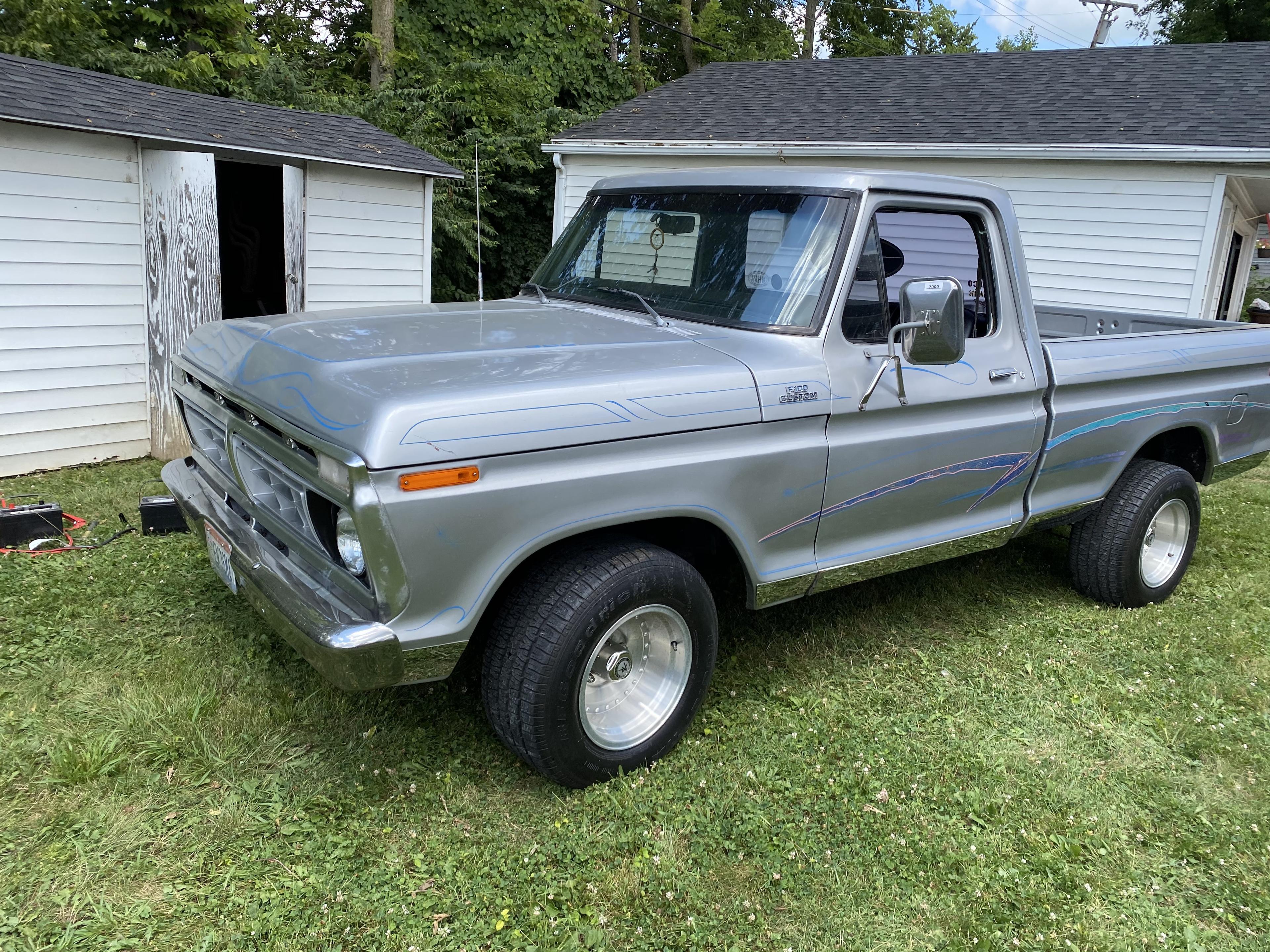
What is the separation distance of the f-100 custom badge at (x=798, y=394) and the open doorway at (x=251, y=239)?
847cm

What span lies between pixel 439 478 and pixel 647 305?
1.49 m

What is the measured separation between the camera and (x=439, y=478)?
8.04ft

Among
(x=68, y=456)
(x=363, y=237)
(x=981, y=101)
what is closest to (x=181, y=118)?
(x=363, y=237)

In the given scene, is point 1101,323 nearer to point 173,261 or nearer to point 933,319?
point 933,319

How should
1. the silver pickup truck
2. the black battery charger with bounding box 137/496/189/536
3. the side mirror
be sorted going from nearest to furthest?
1. the silver pickup truck
2. the side mirror
3. the black battery charger with bounding box 137/496/189/536

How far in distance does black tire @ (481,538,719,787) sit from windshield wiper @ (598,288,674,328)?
3.13 ft

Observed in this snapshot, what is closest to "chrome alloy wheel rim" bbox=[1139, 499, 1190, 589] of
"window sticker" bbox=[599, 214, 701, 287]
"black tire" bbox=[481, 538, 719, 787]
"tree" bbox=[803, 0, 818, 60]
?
"window sticker" bbox=[599, 214, 701, 287]

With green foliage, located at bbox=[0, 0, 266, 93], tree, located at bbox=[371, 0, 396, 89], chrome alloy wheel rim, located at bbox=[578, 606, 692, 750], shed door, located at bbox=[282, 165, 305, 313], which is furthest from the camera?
tree, located at bbox=[371, 0, 396, 89]

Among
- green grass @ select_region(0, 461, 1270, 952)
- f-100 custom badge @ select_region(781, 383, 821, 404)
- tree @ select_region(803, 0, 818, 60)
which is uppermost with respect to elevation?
tree @ select_region(803, 0, 818, 60)

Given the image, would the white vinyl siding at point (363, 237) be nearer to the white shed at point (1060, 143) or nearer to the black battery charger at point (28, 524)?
the black battery charger at point (28, 524)

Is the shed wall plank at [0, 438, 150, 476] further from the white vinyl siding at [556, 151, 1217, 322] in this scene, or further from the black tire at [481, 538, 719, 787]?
the white vinyl siding at [556, 151, 1217, 322]

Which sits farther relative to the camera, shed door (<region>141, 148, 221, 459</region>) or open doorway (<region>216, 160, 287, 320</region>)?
open doorway (<region>216, 160, 287, 320</region>)

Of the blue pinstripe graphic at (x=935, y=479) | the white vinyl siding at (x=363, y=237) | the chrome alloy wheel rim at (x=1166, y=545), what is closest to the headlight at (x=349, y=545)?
the blue pinstripe graphic at (x=935, y=479)

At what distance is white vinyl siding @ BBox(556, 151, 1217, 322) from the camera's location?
377 inches
